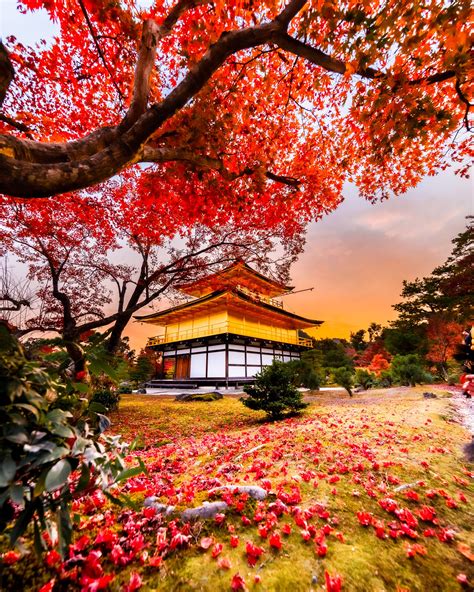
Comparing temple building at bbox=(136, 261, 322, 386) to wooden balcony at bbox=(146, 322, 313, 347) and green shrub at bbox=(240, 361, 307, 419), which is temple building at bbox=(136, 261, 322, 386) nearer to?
wooden balcony at bbox=(146, 322, 313, 347)

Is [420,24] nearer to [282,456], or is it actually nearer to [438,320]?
[282,456]

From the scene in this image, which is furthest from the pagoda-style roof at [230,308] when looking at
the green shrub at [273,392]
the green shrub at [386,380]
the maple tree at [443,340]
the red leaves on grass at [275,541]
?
A: the red leaves on grass at [275,541]

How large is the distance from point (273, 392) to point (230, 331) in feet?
39.1

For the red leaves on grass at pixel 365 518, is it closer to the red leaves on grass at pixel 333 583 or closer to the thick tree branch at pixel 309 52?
the red leaves on grass at pixel 333 583

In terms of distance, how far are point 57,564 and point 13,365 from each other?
137 cm

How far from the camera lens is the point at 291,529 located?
6.12 feet

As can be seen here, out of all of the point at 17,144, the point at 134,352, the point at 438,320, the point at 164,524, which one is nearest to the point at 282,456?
the point at 164,524

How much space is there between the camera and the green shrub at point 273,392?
6.68 m

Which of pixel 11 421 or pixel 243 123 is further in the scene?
pixel 243 123

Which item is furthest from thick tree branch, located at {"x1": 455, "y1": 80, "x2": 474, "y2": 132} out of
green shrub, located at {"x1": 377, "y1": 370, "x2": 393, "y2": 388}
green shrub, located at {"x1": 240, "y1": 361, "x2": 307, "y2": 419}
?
green shrub, located at {"x1": 377, "y1": 370, "x2": 393, "y2": 388}

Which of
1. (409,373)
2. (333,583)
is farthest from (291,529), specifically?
(409,373)

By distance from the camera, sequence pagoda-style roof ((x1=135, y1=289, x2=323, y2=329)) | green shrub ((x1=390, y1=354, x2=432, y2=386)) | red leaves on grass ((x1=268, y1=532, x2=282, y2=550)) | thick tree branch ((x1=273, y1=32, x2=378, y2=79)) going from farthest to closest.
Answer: pagoda-style roof ((x1=135, y1=289, x2=323, y2=329)), green shrub ((x1=390, y1=354, x2=432, y2=386)), thick tree branch ((x1=273, y1=32, x2=378, y2=79)), red leaves on grass ((x1=268, y1=532, x2=282, y2=550))

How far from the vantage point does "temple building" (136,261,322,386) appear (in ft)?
62.7

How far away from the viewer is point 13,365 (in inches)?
40.7
